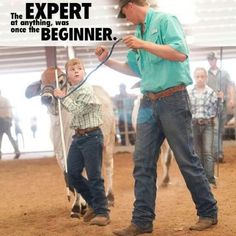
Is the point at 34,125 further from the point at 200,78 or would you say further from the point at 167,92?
the point at 167,92

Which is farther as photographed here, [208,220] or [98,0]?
[98,0]

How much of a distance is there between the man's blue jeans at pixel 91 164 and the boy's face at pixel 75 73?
52 centimetres

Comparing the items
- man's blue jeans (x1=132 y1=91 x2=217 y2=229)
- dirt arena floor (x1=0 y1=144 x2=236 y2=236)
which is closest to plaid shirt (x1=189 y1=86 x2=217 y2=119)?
dirt arena floor (x1=0 y1=144 x2=236 y2=236)

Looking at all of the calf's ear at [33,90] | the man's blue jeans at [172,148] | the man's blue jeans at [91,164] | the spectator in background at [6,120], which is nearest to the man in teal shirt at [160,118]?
the man's blue jeans at [172,148]

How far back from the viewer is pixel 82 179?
4.45 meters

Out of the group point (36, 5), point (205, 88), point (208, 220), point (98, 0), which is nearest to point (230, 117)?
point (205, 88)

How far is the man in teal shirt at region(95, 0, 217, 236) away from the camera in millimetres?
3607

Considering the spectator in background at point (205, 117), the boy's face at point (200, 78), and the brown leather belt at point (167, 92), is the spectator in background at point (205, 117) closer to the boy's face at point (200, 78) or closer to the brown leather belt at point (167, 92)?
the boy's face at point (200, 78)

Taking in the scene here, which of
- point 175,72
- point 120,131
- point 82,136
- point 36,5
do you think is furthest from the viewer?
point 120,131

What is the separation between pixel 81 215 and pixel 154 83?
1827 mm

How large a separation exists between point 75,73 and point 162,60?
1.13 m

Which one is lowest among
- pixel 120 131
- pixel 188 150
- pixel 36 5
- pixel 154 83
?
pixel 120 131

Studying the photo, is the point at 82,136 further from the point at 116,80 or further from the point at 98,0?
the point at 116,80

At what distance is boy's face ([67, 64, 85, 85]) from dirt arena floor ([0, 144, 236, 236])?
132cm
